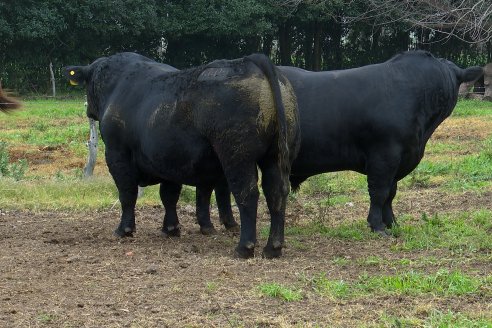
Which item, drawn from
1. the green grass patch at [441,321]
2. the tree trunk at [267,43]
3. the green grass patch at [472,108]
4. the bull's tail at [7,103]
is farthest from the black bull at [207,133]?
the tree trunk at [267,43]

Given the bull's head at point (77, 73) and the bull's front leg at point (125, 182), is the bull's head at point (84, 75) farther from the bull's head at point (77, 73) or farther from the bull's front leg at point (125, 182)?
the bull's front leg at point (125, 182)

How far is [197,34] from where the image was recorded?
3188 cm

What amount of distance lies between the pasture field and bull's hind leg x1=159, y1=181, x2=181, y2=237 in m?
0.15

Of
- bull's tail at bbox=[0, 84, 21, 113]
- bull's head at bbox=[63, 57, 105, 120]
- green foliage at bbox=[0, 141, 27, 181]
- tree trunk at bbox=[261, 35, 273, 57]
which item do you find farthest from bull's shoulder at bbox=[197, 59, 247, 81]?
tree trunk at bbox=[261, 35, 273, 57]

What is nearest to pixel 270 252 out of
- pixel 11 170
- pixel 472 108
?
pixel 11 170

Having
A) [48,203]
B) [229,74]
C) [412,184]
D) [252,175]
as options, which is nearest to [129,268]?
[252,175]

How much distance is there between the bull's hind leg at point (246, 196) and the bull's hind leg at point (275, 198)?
12cm

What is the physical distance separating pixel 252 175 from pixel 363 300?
1.78 m

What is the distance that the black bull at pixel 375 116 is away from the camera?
801cm

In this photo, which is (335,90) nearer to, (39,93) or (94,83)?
(94,83)

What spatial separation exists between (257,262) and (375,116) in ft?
6.60

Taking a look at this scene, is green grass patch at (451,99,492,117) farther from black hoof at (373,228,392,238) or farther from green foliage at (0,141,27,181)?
black hoof at (373,228,392,238)

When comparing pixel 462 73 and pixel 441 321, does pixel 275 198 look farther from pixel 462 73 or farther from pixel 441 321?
pixel 462 73

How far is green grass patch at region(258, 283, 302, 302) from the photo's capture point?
5.57m
